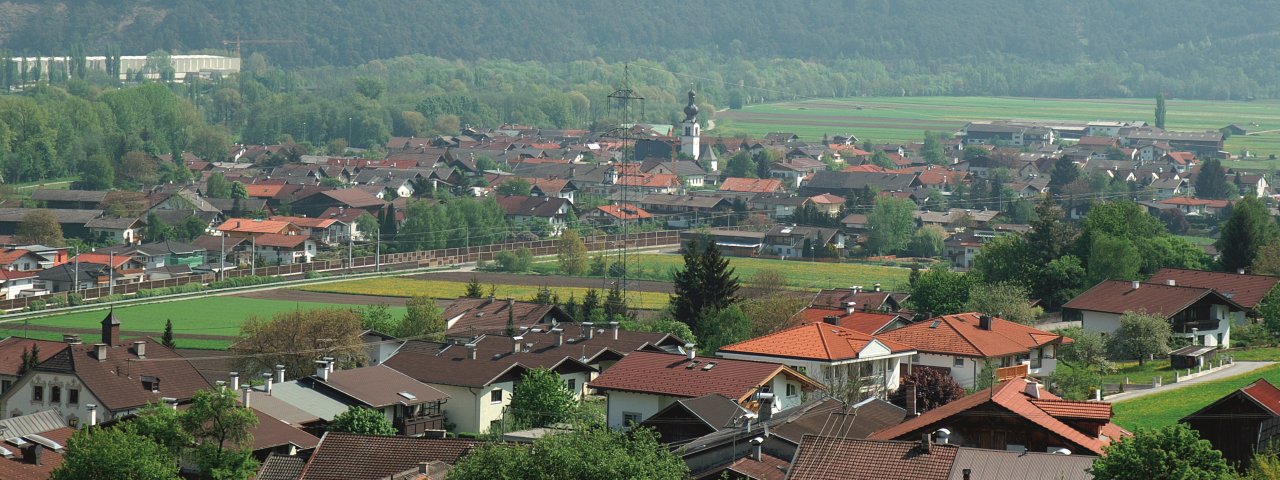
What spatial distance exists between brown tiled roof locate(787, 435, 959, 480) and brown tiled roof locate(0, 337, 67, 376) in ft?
45.4

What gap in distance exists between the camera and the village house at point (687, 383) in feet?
71.7

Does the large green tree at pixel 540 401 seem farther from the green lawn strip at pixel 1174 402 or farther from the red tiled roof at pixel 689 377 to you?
the green lawn strip at pixel 1174 402

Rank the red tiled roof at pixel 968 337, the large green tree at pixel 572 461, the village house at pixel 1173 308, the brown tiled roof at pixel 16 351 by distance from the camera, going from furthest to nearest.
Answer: the village house at pixel 1173 308, the brown tiled roof at pixel 16 351, the red tiled roof at pixel 968 337, the large green tree at pixel 572 461

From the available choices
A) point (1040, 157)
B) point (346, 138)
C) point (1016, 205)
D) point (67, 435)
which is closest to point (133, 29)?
point (346, 138)

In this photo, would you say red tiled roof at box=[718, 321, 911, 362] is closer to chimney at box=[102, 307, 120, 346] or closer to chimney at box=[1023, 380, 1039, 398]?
chimney at box=[1023, 380, 1039, 398]

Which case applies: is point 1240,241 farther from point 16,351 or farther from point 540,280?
point 16,351

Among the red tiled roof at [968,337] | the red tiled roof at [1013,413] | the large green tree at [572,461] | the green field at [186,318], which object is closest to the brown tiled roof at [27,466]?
the large green tree at [572,461]

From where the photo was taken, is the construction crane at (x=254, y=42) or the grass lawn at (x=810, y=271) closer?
the grass lawn at (x=810, y=271)

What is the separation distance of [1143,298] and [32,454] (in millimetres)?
18419

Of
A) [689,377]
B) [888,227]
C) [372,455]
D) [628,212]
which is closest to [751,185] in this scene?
[628,212]

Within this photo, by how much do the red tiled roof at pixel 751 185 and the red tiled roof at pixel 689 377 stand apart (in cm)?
4839

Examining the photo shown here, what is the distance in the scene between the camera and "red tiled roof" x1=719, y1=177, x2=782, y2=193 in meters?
71.8

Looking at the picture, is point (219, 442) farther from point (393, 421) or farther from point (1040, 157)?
point (1040, 157)

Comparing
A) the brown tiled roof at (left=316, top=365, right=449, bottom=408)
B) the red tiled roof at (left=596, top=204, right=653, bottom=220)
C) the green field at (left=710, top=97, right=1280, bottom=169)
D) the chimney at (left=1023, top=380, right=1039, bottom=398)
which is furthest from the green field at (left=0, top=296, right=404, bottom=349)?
the green field at (left=710, top=97, right=1280, bottom=169)
